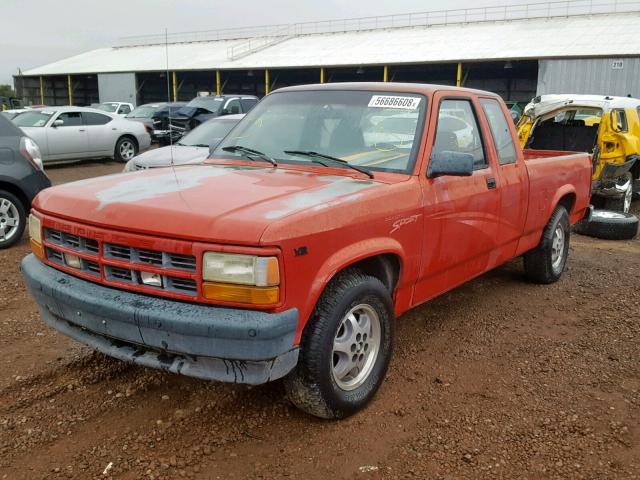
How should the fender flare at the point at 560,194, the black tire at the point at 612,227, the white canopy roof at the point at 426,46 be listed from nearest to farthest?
the fender flare at the point at 560,194 → the black tire at the point at 612,227 → the white canopy roof at the point at 426,46

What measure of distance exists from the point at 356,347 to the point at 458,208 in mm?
1282

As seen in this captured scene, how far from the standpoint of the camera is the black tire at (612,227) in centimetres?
807

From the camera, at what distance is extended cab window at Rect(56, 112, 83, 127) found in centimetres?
1460

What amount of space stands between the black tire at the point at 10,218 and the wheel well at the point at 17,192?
0.20 feet

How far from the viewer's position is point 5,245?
6.86 meters

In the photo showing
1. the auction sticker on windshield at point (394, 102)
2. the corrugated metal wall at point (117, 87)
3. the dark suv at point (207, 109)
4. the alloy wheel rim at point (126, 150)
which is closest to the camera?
the auction sticker on windshield at point (394, 102)

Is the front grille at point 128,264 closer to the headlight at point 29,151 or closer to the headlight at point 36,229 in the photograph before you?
the headlight at point 36,229

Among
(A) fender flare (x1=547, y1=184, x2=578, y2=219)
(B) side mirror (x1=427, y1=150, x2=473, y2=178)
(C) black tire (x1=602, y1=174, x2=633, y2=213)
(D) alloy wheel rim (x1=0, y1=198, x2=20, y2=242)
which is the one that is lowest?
(C) black tire (x1=602, y1=174, x2=633, y2=213)

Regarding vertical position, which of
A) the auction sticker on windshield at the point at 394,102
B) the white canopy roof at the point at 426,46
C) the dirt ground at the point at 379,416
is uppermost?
the white canopy roof at the point at 426,46

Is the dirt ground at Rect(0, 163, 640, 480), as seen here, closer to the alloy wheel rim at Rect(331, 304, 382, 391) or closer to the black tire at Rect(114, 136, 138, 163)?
the alloy wheel rim at Rect(331, 304, 382, 391)

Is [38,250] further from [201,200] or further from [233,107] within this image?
[233,107]

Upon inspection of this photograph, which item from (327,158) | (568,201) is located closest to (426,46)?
(568,201)

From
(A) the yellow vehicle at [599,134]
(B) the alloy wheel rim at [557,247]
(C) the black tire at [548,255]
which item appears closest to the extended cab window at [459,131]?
(C) the black tire at [548,255]

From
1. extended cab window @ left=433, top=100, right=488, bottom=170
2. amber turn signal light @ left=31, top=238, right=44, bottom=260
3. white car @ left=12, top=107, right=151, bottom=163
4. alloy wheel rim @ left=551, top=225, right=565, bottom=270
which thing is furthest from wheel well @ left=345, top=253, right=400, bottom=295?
white car @ left=12, top=107, right=151, bottom=163
